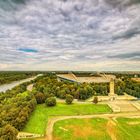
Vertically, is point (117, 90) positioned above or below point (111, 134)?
above

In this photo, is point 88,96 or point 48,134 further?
point 88,96

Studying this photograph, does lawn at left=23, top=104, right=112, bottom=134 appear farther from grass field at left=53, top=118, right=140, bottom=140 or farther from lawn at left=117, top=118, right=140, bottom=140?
lawn at left=117, top=118, right=140, bottom=140

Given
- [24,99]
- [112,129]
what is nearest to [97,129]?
[112,129]

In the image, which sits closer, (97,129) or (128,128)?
(97,129)

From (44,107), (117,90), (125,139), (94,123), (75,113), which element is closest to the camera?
(125,139)

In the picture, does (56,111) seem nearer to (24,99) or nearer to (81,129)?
(24,99)

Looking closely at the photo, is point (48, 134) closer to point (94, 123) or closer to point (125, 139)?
point (94, 123)

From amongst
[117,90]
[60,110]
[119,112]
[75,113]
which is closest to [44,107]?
[60,110]
